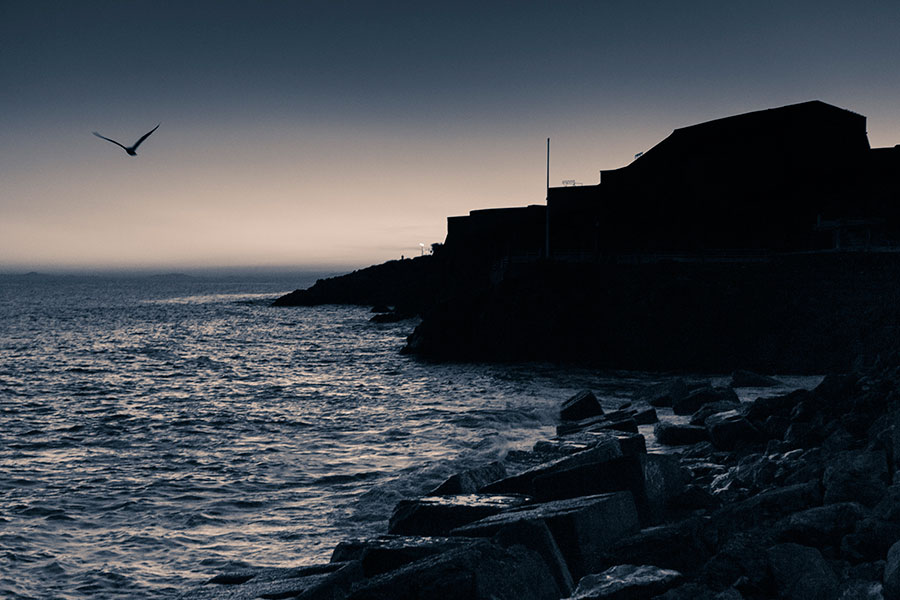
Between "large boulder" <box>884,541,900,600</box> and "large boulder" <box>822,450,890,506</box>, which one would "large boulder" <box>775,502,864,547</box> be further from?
"large boulder" <box>884,541,900,600</box>

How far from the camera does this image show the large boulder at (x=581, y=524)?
6.93m

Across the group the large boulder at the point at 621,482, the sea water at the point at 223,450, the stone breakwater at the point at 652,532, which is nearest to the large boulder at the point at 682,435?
the stone breakwater at the point at 652,532

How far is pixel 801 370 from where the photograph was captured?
27.2 meters

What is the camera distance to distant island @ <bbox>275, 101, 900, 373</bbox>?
2919 cm

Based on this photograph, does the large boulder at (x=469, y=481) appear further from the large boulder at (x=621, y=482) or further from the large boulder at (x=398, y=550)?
the large boulder at (x=398, y=550)

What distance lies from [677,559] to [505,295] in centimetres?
2982

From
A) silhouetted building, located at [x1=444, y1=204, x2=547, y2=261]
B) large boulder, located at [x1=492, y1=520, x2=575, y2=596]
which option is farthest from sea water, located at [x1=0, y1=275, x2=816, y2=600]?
silhouetted building, located at [x1=444, y1=204, x2=547, y2=261]

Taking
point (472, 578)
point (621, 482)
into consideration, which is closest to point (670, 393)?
point (621, 482)

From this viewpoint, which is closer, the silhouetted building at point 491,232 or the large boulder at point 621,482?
the large boulder at point 621,482

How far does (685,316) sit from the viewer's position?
3203cm

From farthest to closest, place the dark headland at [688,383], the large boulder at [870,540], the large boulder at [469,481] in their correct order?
the large boulder at [469,481]
the dark headland at [688,383]
the large boulder at [870,540]

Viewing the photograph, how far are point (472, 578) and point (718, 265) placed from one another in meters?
31.2

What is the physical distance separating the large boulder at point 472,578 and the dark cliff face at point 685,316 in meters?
22.7

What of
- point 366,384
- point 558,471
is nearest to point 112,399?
point 366,384
